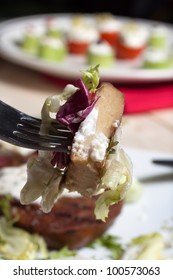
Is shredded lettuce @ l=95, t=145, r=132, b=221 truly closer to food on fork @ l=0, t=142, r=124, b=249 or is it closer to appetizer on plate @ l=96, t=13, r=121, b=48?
food on fork @ l=0, t=142, r=124, b=249

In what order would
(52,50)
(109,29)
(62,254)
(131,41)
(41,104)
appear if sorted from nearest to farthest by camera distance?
(62,254) → (41,104) → (52,50) → (131,41) → (109,29)

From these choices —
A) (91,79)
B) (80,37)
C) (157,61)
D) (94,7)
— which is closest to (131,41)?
(80,37)

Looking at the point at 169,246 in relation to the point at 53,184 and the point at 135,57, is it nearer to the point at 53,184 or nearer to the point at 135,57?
the point at 53,184

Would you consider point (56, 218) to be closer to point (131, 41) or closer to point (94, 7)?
point (131, 41)

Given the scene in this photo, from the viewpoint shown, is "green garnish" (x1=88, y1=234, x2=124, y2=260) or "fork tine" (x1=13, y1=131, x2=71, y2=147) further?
"green garnish" (x1=88, y1=234, x2=124, y2=260)

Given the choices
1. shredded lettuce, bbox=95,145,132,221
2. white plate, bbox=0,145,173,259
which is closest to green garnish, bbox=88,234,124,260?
white plate, bbox=0,145,173,259
